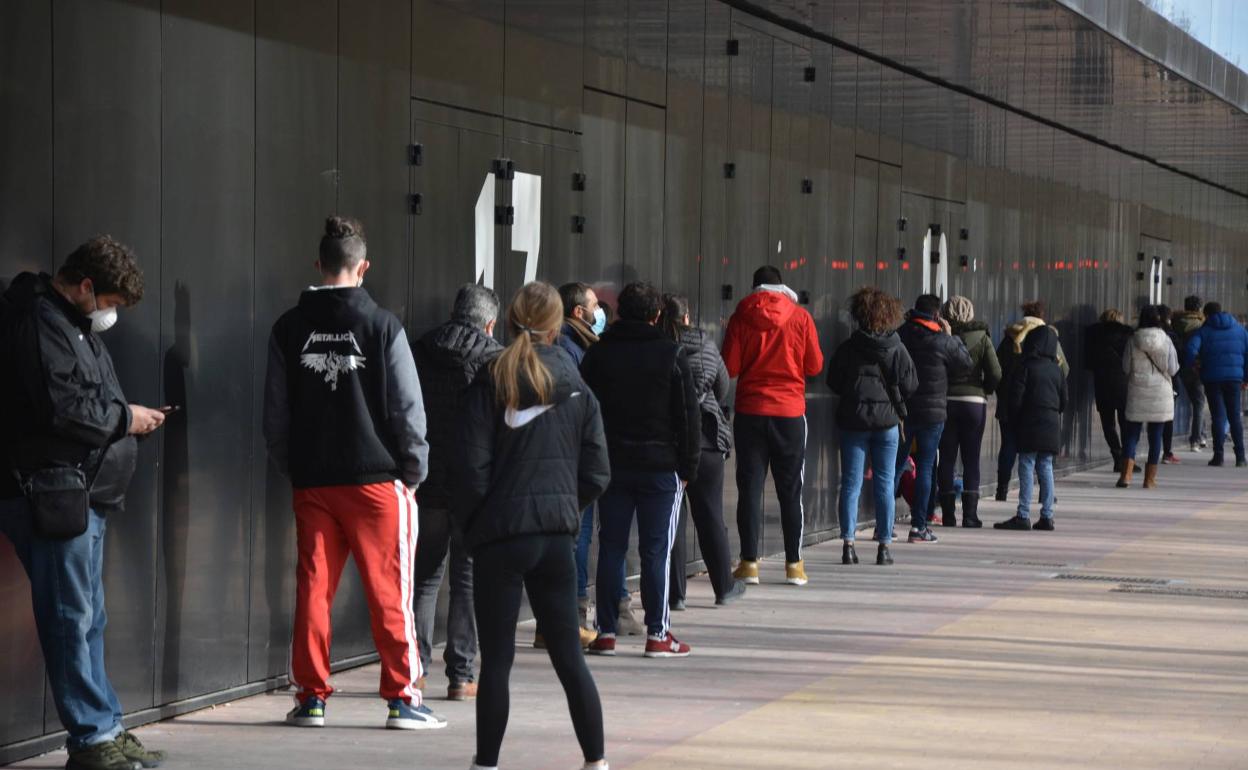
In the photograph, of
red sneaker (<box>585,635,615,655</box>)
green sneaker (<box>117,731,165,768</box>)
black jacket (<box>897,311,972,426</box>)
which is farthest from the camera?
black jacket (<box>897,311,972,426</box>)

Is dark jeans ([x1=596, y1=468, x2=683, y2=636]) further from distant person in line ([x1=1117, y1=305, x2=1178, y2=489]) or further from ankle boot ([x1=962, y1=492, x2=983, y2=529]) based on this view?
distant person in line ([x1=1117, y1=305, x2=1178, y2=489])

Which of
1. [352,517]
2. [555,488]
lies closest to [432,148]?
[352,517]

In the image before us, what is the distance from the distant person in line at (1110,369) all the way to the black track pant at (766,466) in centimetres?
1033

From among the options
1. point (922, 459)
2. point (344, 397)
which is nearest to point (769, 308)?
point (922, 459)

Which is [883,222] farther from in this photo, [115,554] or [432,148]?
[115,554]

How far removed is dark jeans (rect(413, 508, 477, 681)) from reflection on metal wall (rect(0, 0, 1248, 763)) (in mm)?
669

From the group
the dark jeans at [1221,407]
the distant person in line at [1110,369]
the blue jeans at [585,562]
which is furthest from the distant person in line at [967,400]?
the dark jeans at [1221,407]

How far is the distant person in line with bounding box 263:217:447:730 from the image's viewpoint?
8117 mm

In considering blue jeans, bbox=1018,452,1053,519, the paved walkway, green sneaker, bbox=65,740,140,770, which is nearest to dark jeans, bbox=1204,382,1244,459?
blue jeans, bbox=1018,452,1053,519

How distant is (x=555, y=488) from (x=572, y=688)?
647 mm

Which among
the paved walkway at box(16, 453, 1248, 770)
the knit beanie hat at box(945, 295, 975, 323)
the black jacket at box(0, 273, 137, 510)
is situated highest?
the knit beanie hat at box(945, 295, 975, 323)

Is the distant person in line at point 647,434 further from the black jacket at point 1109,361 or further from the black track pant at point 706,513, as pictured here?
the black jacket at point 1109,361

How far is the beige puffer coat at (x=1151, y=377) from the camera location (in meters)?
22.4

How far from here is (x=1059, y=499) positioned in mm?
21219
